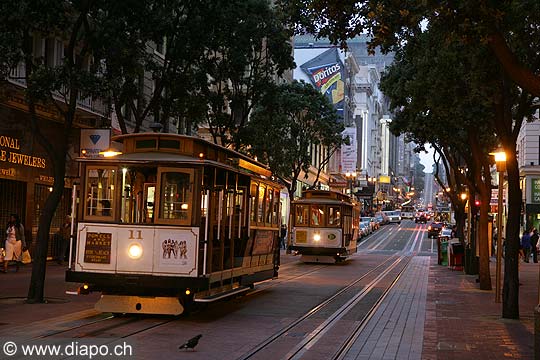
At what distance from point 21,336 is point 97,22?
349 inches

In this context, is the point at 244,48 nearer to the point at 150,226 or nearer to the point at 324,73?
the point at 150,226

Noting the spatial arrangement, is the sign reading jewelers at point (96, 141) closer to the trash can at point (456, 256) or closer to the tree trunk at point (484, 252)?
the tree trunk at point (484, 252)

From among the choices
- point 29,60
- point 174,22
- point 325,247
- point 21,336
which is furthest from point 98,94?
point 325,247

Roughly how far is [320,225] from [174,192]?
21073mm

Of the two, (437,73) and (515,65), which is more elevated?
(437,73)

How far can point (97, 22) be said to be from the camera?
710 inches

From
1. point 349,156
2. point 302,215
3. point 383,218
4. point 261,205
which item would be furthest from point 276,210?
point 383,218

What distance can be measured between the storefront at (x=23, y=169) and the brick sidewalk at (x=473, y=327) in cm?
1410

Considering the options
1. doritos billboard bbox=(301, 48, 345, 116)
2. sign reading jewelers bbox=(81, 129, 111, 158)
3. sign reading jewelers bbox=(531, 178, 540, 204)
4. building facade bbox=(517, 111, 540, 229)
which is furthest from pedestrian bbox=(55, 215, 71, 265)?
doritos billboard bbox=(301, 48, 345, 116)

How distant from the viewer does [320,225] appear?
34469mm

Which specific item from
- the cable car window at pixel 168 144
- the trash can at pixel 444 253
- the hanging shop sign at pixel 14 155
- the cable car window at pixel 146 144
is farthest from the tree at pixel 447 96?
the hanging shop sign at pixel 14 155

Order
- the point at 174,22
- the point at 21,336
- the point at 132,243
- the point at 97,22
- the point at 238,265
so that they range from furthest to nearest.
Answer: the point at 174,22
the point at 97,22
the point at 238,265
the point at 132,243
the point at 21,336

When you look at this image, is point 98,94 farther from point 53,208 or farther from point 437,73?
point 437,73

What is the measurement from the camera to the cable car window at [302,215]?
114 feet
